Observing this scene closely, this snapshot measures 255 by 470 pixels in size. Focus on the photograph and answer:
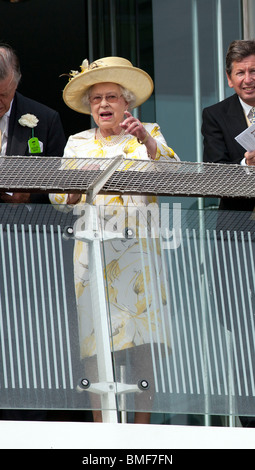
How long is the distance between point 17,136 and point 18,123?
3.0 inches

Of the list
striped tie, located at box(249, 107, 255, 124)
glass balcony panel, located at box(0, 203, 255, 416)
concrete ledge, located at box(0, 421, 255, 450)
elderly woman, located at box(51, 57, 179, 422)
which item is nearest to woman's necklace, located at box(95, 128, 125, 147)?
elderly woman, located at box(51, 57, 179, 422)

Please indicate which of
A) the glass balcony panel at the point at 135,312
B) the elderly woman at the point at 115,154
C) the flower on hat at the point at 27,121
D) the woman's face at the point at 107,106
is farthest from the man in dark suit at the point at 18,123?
the glass balcony panel at the point at 135,312

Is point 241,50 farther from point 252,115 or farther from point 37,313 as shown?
point 37,313

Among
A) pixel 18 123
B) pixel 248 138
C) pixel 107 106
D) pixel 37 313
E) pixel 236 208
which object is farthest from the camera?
pixel 18 123

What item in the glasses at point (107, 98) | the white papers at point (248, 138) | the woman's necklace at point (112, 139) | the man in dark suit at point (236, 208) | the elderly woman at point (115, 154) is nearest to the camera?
the elderly woman at point (115, 154)

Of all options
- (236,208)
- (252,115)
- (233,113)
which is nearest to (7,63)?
(233,113)

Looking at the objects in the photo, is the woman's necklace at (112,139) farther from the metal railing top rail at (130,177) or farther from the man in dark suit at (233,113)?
the metal railing top rail at (130,177)

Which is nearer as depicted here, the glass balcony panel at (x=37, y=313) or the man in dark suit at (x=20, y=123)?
the glass balcony panel at (x=37, y=313)

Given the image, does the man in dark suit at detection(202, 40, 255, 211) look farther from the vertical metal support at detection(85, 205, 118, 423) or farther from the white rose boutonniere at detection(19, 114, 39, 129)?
the vertical metal support at detection(85, 205, 118, 423)

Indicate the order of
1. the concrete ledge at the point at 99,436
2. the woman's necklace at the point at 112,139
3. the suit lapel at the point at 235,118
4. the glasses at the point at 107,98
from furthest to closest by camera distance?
the suit lapel at the point at 235,118, the glasses at the point at 107,98, the woman's necklace at the point at 112,139, the concrete ledge at the point at 99,436

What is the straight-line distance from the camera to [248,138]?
16.9 feet

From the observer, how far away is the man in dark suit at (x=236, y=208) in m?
4.61

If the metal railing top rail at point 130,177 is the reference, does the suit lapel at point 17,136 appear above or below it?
above
